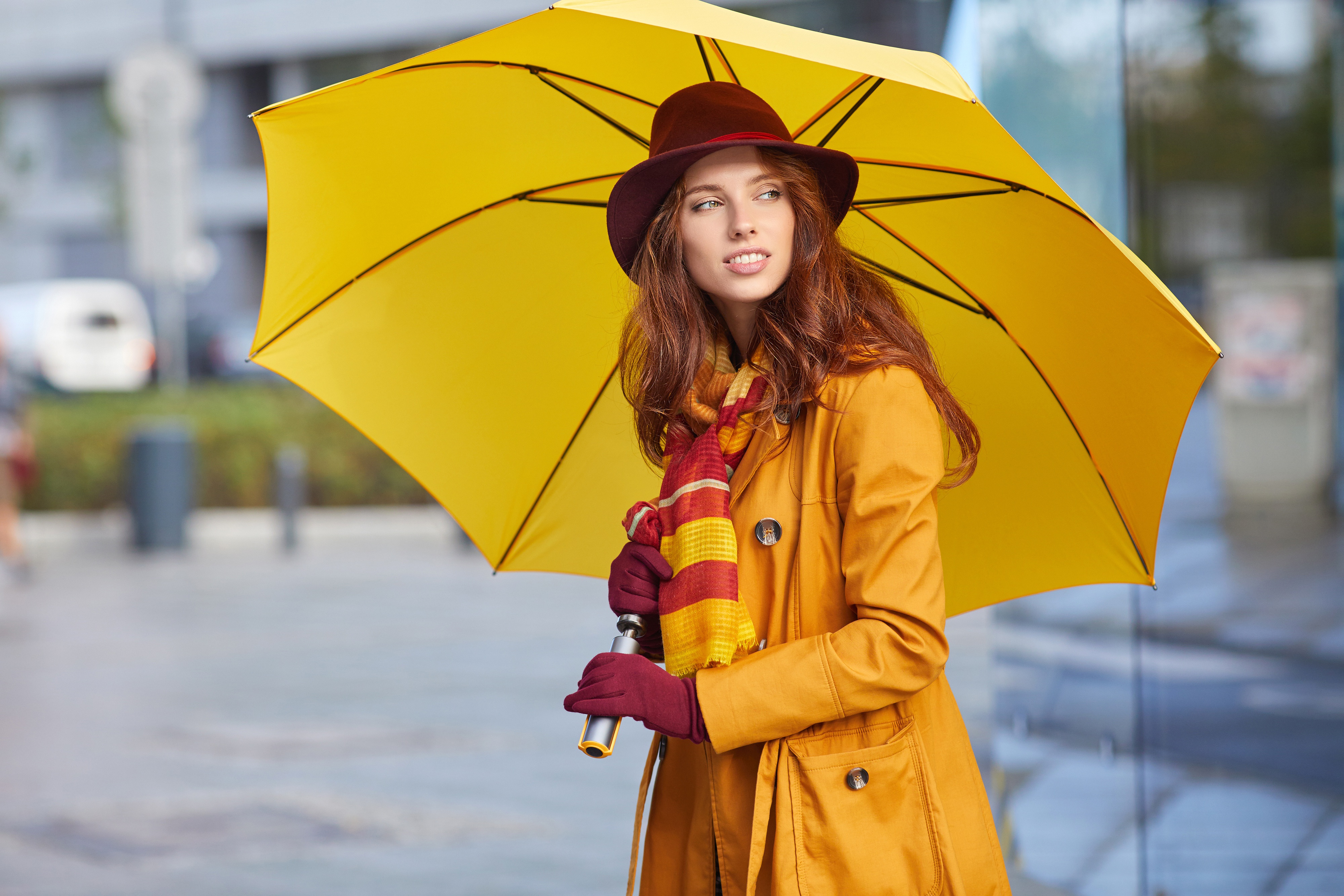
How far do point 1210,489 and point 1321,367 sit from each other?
1635 mm

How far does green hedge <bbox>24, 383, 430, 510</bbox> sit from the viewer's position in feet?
51.3

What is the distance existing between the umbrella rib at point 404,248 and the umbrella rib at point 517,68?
0.27 meters

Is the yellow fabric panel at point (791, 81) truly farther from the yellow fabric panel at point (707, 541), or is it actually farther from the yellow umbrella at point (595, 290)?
the yellow fabric panel at point (707, 541)

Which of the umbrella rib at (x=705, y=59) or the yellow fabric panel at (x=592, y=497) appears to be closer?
the umbrella rib at (x=705, y=59)

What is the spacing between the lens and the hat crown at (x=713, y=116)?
2115 millimetres

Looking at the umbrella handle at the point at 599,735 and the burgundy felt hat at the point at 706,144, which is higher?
the burgundy felt hat at the point at 706,144

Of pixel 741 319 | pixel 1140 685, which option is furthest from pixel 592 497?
pixel 1140 685

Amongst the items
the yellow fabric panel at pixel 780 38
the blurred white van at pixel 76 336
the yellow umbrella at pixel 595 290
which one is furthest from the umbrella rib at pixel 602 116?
the blurred white van at pixel 76 336

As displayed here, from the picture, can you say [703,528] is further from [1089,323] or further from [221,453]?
[221,453]

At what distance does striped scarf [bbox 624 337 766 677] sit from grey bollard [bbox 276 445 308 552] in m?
11.9

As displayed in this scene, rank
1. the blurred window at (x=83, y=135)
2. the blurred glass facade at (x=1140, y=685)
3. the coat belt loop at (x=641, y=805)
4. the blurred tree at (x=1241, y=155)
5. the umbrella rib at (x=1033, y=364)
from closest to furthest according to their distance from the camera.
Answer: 1. the coat belt loop at (x=641, y=805)
2. the umbrella rib at (x=1033, y=364)
3. the blurred glass facade at (x=1140, y=685)
4. the blurred tree at (x=1241, y=155)
5. the blurred window at (x=83, y=135)

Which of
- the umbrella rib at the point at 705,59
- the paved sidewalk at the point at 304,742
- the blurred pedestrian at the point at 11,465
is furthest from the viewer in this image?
the blurred pedestrian at the point at 11,465

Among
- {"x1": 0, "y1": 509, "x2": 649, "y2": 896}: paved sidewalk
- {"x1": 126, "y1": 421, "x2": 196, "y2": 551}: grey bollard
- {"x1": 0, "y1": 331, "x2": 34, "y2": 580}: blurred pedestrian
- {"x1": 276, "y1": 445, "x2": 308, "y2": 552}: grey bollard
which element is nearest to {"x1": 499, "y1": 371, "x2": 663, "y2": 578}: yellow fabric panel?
{"x1": 0, "y1": 509, "x2": 649, "y2": 896}: paved sidewalk

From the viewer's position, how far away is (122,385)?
2402cm
